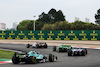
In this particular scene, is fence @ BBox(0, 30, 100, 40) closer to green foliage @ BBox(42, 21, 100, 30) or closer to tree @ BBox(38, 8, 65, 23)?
green foliage @ BBox(42, 21, 100, 30)

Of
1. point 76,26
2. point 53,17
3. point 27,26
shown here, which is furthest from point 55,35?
point 53,17

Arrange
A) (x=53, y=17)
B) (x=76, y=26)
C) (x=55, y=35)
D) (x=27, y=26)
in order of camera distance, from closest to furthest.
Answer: (x=55, y=35), (x=76, y=26), (x=27, y=26), (x=53, y=17)

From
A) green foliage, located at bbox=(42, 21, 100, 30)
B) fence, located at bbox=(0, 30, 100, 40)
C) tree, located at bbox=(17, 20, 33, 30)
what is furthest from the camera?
tree, located at bbox=(17, 20, 33, 30)

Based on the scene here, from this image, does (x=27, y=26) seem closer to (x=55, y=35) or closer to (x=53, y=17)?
(x=53, y=17)

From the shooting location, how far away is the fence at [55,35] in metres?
34.8

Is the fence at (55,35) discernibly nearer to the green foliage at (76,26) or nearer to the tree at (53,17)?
the green foliage at (76,26)

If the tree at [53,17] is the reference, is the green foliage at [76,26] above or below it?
below

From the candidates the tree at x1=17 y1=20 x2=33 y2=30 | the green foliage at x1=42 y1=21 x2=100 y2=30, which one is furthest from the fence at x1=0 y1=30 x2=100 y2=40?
the tree at x1=17 y1=20 x2=33 y2=30

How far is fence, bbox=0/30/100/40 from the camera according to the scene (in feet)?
114

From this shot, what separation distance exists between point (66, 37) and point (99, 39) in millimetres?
6291

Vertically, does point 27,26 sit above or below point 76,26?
above

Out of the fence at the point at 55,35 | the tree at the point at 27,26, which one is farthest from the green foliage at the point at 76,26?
the fence at the point at 55,35

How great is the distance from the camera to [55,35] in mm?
38750

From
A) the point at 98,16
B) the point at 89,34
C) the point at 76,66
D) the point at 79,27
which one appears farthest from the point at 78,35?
the point at 98,16
